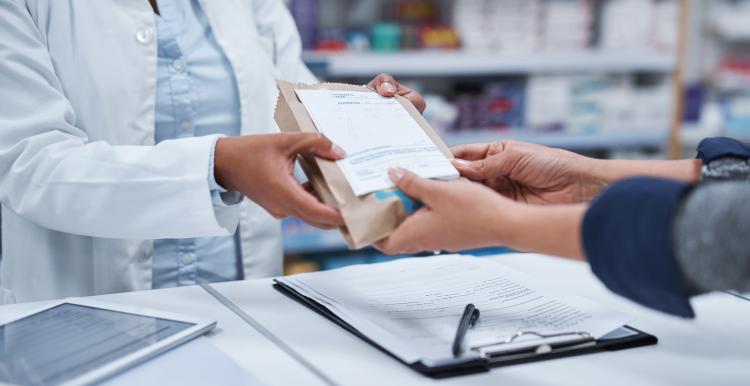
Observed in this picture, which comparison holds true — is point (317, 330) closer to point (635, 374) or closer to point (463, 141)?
point (635, 374)

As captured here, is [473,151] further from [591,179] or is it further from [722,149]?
[722,149]

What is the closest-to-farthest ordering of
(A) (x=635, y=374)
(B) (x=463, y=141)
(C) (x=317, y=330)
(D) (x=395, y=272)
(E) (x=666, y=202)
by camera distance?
1. (E) (x=666, y=202)
2. (A) (x=635, y=374)
3. (C) (x=317, y=330)
4. (D) (x=395, y=272)
5. (B) (x=463, y=141)

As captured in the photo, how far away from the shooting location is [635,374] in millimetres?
984

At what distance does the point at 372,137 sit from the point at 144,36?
544mm

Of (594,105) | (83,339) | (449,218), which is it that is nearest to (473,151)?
(449,218)

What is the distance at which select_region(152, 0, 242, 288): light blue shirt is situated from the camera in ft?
4.90

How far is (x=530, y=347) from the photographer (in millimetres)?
1019

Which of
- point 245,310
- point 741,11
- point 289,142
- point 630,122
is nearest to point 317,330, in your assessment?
point 245,310

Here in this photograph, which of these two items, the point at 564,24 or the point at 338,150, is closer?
the point at 338,150

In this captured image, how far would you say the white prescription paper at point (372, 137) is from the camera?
113 centimetres

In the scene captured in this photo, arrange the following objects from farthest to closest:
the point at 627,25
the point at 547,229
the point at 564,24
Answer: the point at 627,25 → the point at 564,24 → the point at 547,229

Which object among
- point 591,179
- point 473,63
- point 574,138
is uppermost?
point 473,63

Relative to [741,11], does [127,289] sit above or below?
below

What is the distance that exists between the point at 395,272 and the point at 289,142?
39 centimetres
